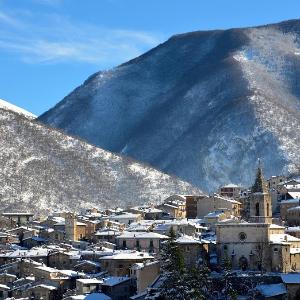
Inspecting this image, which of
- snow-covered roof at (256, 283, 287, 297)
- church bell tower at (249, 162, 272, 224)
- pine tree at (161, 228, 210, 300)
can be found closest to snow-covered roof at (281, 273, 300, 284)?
snow-covered roof at (256, 283, 287, 297)

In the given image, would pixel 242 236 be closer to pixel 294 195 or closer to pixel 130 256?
pixel 130 256

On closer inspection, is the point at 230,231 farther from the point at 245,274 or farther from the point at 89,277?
the point at 89,277

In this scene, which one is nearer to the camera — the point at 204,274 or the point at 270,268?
the point at 204,274

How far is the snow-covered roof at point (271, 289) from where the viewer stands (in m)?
80.2

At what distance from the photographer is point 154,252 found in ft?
335

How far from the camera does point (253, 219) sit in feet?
298

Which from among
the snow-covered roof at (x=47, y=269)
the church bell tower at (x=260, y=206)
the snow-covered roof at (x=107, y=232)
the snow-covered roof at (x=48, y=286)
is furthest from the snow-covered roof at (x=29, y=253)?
the church bell tower at (x=260, y=206)

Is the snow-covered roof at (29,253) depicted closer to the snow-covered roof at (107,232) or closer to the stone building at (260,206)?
the snow-covered roof at (107,232)

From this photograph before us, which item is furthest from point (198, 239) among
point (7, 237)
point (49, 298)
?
point (7, 237)

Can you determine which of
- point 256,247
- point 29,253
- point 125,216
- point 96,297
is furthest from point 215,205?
point 96,297

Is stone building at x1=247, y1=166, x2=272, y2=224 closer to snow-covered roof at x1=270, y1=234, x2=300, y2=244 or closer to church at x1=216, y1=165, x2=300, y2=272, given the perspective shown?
church at x1=216, y1=165, x2=300, y2=272

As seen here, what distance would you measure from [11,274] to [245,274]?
2865cm

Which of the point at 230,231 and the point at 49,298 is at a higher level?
the point at 230,231

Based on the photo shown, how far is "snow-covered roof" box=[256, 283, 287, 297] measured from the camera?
80.2m
